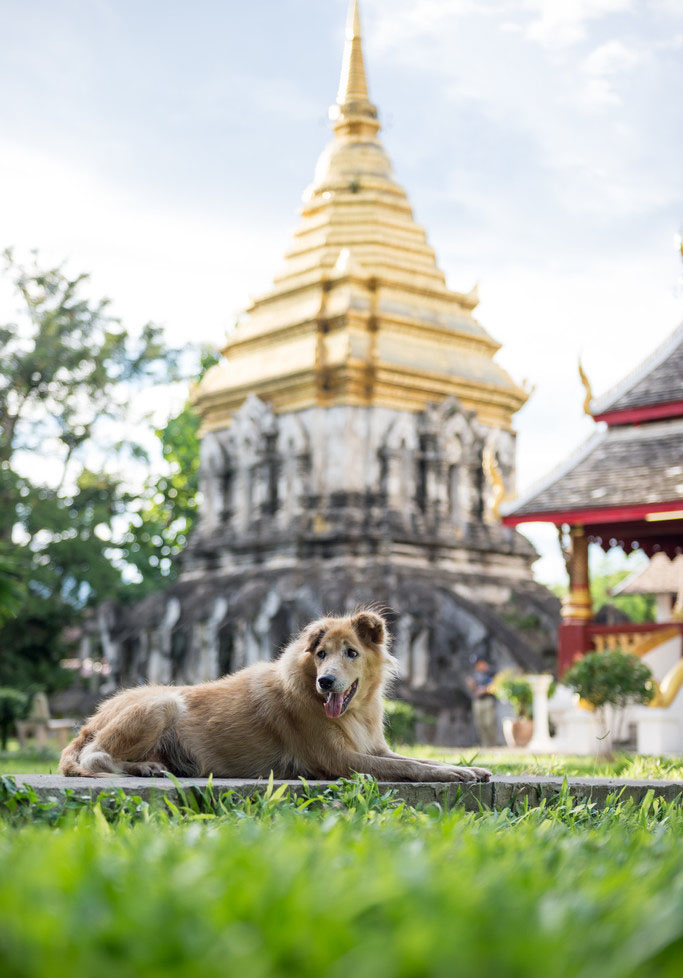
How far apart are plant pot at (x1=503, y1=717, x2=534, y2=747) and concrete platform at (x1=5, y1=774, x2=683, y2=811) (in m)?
11.4

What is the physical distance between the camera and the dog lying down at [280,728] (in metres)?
4.57

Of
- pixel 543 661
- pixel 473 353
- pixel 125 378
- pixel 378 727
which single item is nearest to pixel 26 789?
pixel 378 727

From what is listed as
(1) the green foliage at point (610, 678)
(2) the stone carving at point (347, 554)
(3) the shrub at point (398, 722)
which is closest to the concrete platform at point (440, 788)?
(1) the green foliage at point (610, 678)

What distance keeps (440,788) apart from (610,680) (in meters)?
7.93

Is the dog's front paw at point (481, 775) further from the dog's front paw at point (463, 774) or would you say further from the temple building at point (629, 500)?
the temple building at point (629, 500)

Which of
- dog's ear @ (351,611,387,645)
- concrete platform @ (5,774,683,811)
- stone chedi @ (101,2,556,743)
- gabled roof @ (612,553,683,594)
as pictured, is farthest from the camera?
gabled roof @ (612,553,683,594)

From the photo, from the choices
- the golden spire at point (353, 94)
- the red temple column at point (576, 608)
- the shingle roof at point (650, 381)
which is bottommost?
the red temple column at point (576, 608)

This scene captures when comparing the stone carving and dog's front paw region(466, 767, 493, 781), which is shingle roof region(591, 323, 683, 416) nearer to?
the stone carving

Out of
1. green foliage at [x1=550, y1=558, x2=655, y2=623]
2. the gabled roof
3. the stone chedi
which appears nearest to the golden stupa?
the stone chedi

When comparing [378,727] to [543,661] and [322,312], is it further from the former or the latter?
[322,312]

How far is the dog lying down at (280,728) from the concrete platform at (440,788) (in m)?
0.09

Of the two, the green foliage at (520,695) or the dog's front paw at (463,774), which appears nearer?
the dog's front paw at (463,774)

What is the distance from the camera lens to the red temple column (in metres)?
14.4

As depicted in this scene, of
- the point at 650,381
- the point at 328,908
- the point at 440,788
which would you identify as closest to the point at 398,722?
the point at 650,381
